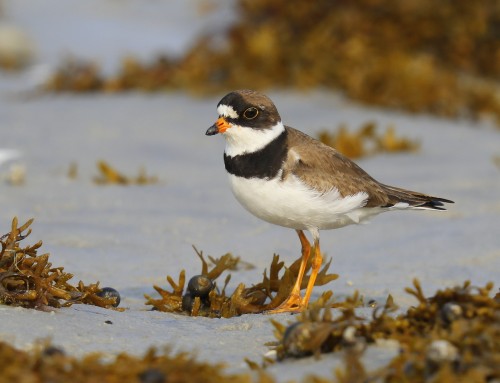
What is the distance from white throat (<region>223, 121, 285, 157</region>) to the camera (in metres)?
4.86

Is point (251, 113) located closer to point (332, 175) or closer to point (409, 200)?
point (332, 175)

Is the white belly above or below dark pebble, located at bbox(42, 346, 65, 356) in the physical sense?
above

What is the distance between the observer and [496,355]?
3.02 m

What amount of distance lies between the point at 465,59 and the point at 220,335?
8833 millimetres

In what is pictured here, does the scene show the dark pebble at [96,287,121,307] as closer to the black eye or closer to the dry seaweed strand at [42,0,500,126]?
the black eye

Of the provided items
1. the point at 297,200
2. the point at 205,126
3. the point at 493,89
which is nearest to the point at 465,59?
the point at 493,89

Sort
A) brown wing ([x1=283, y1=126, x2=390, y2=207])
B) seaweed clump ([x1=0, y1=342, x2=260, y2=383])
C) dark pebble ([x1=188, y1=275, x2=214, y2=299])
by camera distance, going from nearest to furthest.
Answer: seaweed clump ([x1=0, y1=342, x2=260, y2=383]), dark pebble ([x1=188, y1=275, x2=214, y2=299]), brown wing ([x1=283, y1=126, x2=390, y2=207])

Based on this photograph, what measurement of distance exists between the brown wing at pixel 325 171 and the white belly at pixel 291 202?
0.16 feet


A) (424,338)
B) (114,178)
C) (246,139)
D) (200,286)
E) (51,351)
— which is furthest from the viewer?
(114,178)

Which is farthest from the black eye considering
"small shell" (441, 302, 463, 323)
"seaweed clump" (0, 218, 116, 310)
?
"small shell" (441, 302, 463, 323)

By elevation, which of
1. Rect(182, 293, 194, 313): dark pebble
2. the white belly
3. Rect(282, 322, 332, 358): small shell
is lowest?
Rect(282, 322, 332, 358): small shell

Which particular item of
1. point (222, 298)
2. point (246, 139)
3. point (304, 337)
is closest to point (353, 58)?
point (246, 139)

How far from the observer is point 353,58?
35.7 feet

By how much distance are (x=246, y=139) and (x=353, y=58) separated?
6315 millimetres
